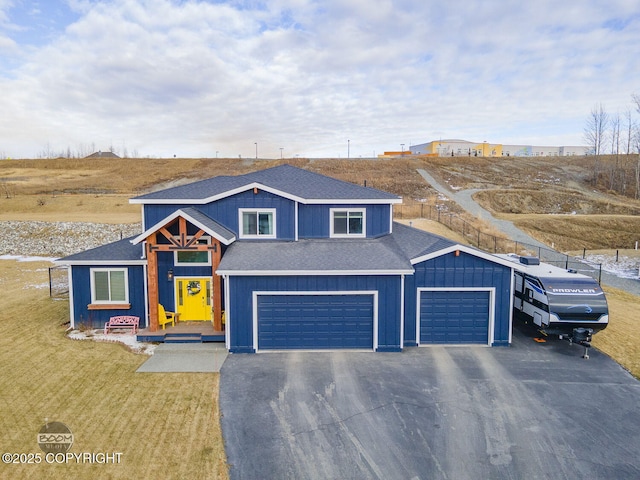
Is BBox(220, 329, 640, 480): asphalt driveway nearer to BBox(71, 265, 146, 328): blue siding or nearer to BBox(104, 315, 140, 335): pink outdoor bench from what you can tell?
BBox(104, 315, 140, 335): pink outdoor bench

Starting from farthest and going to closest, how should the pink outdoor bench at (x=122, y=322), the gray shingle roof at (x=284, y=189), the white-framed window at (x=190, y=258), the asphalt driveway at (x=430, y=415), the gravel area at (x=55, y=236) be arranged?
the gravel area at (x=55, y=236)
the gray shingle roof at (x=284, y=189)
the white-framed window at (x=190, y=258)
the pink outdoor bench at (x=122, y=322)
the asphalt driveway at (x=430, y=415)

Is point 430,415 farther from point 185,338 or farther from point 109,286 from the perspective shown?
point 109,286

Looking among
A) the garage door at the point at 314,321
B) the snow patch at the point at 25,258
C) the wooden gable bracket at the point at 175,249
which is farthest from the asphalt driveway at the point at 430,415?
the snow patch at the point at 25,258

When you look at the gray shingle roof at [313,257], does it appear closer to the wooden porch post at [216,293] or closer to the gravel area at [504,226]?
the wooden porch post at [216,293]

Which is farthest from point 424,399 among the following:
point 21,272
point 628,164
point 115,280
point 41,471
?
point 628,164

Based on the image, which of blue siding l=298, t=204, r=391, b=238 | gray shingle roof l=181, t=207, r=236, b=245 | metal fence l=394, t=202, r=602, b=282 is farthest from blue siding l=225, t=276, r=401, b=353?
metal fence l=394, t=202, r=602, b=282

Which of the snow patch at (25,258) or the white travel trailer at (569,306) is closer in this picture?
the white travel trailer at (569,306)
